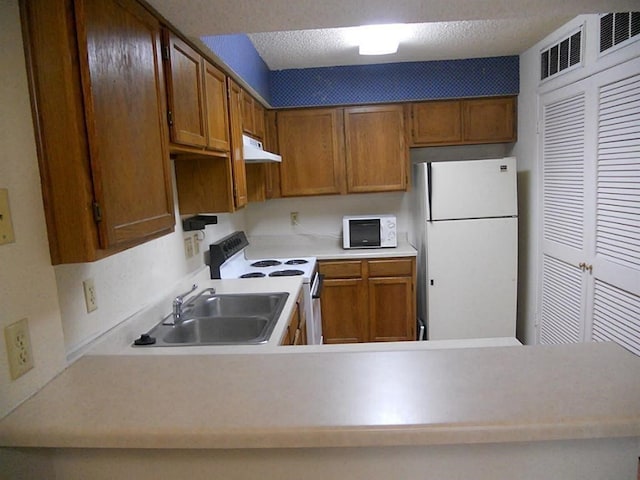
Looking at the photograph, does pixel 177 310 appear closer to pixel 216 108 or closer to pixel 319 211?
pixel 216 108

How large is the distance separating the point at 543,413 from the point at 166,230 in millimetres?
1179

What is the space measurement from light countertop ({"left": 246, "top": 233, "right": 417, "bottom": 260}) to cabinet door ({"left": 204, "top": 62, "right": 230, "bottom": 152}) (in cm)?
155

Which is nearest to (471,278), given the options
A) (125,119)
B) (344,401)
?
(344,401)

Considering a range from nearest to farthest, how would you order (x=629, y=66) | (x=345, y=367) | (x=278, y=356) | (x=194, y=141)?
(x=345, y=367) < (x=278, y=356) < (x=194, y=141) < (x=629, y=66)

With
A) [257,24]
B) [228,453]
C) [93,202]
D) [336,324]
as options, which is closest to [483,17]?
[257,24]

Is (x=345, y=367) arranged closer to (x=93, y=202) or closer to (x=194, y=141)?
(x=93, y=202)

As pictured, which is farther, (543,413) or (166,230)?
(166,230)

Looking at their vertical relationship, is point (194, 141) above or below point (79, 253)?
above

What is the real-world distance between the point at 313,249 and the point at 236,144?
1587mm

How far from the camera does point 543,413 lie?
86cm

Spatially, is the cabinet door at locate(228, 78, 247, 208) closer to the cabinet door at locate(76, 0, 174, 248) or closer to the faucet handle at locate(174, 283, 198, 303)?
the faucet handle at locate(174, 283, 198, 303)

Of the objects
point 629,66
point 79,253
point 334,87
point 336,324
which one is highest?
point 334,87

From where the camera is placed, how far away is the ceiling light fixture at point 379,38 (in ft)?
8.13

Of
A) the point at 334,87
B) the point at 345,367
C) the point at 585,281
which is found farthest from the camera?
the point at 334,87
